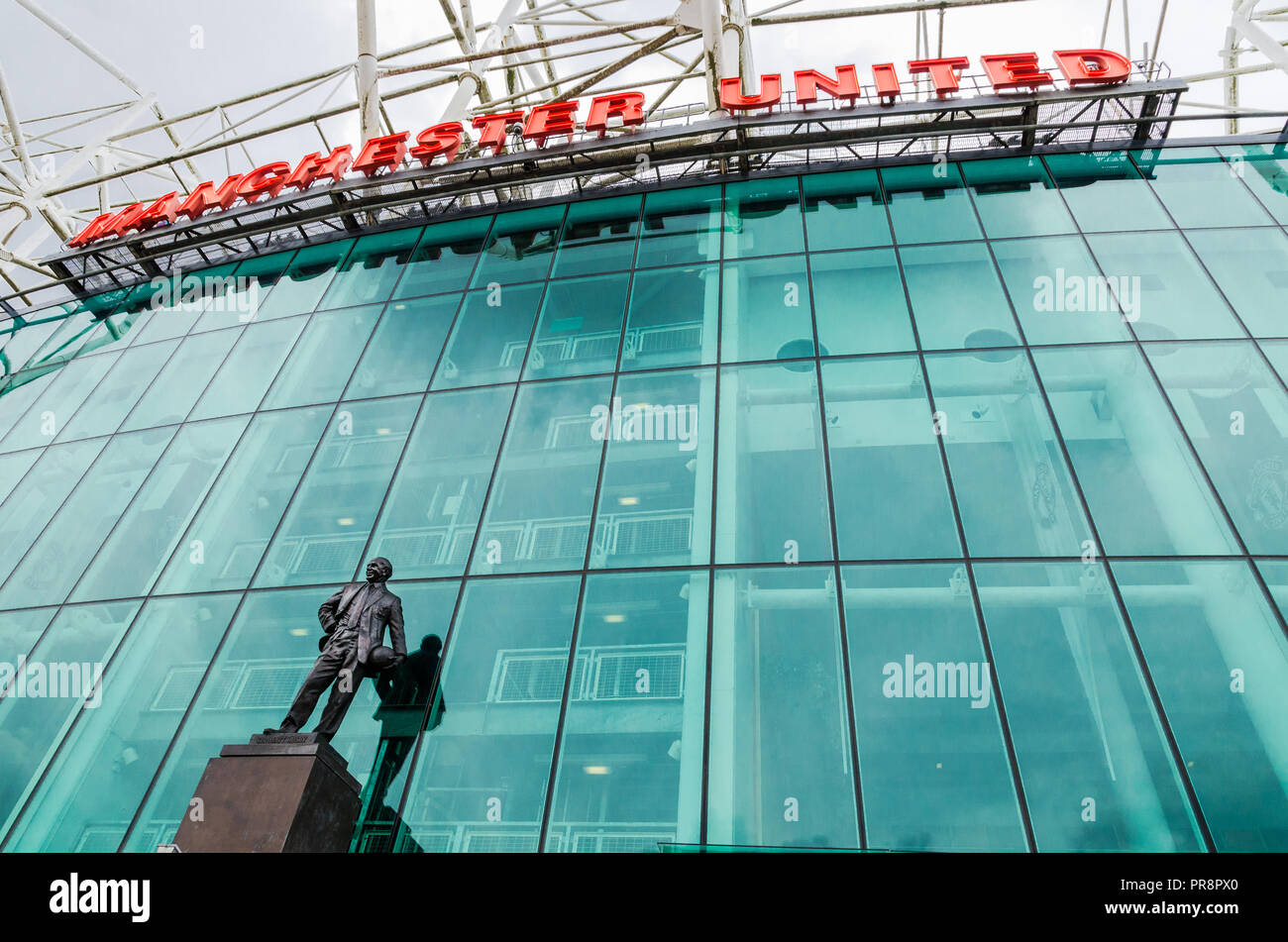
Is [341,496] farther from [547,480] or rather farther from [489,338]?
[489,338]

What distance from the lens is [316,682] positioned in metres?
12.1

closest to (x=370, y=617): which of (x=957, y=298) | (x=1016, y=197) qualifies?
(x=957, y=298)

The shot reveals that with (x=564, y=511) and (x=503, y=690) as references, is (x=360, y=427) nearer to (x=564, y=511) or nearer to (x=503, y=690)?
(x=564, y=511)

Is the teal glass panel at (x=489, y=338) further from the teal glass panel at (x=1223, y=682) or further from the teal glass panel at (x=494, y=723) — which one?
the teal glass panel at (x=1223, y=682)

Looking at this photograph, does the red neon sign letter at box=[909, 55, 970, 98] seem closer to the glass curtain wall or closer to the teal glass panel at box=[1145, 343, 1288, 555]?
the glass curtain wall

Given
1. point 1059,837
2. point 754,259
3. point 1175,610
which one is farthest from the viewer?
point 754,259

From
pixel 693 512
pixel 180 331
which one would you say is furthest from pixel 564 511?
pixel 180 331

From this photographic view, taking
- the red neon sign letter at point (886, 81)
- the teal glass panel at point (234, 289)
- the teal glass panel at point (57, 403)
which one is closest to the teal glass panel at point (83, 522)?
the teal glass panel at point (57, 403)

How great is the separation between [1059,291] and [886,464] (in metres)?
5.91

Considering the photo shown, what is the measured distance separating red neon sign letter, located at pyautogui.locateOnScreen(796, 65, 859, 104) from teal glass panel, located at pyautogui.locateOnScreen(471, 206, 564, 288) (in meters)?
6.83

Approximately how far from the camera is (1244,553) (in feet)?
40.8

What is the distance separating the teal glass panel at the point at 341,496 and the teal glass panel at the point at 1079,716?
36.8 feet

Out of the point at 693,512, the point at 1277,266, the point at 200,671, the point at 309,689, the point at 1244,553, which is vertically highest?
the point at 1277,266

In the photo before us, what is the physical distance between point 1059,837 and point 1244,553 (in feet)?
18.8
